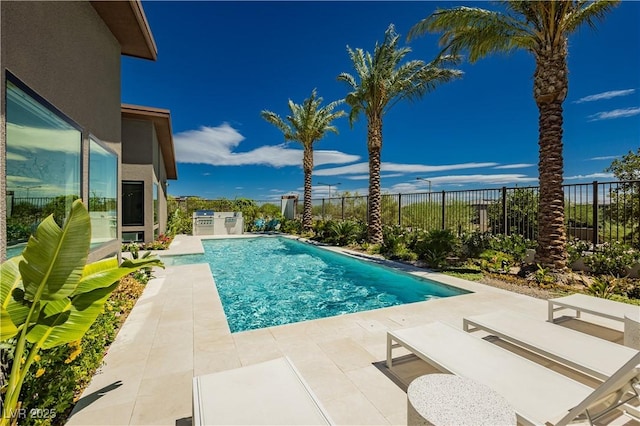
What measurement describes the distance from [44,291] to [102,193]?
522cm

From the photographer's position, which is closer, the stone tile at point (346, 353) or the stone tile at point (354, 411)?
the stone tile at point (354, 411)

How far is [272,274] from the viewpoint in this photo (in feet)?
35.8

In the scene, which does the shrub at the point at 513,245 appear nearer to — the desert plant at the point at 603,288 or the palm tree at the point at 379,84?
the desert plant at the point at 603,288

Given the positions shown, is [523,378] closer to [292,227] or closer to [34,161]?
[34,161]

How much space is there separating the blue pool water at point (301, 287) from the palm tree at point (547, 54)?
3.44 meters

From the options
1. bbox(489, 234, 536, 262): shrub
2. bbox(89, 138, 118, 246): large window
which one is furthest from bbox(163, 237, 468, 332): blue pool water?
bbox(489, 234, 536, 262): shrub

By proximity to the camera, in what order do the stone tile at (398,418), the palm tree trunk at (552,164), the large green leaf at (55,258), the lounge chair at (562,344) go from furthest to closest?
the palm tree trunk at (552,164) < the lounge chair at (562,344) < the stone tile at (398,418) < the large green leaf at (55,258)

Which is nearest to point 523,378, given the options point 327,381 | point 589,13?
point 327,381

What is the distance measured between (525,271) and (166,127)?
17314 millimetres

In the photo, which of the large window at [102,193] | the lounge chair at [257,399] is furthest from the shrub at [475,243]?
the large window at [102,193]

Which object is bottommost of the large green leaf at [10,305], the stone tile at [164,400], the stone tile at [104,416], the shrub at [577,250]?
the stone tile at [164,400]

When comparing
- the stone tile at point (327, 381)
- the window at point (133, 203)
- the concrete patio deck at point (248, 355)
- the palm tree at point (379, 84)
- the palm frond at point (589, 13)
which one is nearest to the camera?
the concrete patio deck at point (248, 355)

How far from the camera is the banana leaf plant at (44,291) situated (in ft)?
6.53

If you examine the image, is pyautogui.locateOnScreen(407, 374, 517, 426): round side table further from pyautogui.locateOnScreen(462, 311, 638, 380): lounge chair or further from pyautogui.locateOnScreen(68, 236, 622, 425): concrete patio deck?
pyautogui.locateOnScreen(462, 311, 638, 380): lounge chair
